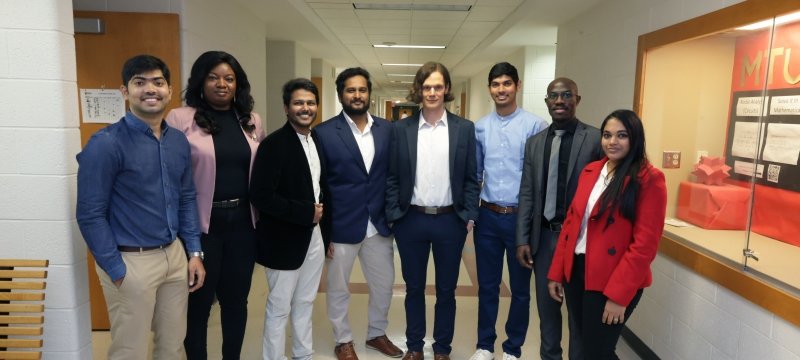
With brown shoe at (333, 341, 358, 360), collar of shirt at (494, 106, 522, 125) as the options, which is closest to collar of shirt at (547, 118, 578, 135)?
collar of shirt at (494, 106, 522, 125)

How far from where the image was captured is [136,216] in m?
1.82

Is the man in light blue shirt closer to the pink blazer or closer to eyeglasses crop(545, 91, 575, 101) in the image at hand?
eyeglasses crop(545, 91, 575, 101)

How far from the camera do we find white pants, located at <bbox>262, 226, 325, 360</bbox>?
94.0 inches

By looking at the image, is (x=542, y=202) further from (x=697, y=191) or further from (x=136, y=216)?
(x=136, y=216)

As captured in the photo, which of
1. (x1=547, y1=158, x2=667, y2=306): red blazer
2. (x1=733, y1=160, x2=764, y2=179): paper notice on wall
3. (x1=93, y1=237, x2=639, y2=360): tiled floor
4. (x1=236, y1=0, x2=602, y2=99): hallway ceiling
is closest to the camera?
(x1=547, y1=158, x2=667, y2=306): red blazer

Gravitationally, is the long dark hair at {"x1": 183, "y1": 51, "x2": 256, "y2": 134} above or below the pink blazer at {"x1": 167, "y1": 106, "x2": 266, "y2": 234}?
above

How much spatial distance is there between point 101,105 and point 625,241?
124 inches

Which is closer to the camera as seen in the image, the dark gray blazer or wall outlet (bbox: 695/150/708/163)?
the dark gray blazer

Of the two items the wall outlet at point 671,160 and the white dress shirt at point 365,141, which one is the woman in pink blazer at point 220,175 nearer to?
the white dress shirt at point 365,141

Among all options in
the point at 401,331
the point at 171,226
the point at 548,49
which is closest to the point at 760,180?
the point at 401,331

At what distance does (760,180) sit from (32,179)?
3.27 m

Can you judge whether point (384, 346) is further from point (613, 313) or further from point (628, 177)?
point (628, 177)

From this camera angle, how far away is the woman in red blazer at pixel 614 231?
6.03ft

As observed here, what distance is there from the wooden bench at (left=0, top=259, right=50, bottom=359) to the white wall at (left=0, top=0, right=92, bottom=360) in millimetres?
86
